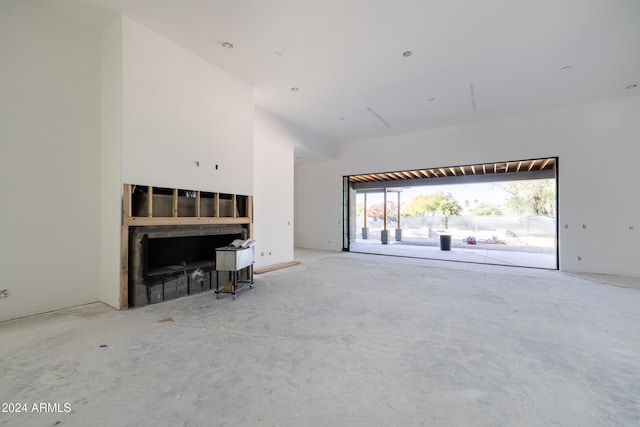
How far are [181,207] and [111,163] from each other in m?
1.09

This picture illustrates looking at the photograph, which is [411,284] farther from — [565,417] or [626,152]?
[626,152]

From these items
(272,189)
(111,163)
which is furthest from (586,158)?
(111,163)

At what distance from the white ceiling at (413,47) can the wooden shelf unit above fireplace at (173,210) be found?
2.41 metres

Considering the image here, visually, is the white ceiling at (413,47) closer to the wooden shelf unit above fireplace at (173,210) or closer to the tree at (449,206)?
the wooden shelf unit above fireplace at (173,210)

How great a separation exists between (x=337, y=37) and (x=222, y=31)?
68.2 inches

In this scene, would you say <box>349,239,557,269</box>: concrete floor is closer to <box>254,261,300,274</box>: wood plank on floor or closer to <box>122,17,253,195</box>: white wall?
<box>254,261,300,274</box>: wood plank on floor

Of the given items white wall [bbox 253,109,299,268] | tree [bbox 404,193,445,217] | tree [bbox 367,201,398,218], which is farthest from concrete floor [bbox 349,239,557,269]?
tree [bbox 367,201,398,218]

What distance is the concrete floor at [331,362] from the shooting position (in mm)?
1692

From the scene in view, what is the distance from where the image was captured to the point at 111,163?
3.72m

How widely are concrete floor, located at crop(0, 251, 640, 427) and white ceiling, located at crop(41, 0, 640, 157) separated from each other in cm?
404

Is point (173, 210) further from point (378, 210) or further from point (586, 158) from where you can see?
point (378, 210)

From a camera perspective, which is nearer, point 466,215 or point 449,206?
point 466,215

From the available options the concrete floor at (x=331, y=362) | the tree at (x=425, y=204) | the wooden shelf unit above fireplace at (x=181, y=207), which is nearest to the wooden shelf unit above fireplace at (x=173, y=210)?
the wooden shelf unit above fireplace at (x=181, y=207)

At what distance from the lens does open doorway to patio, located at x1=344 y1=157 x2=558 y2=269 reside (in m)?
9.78
